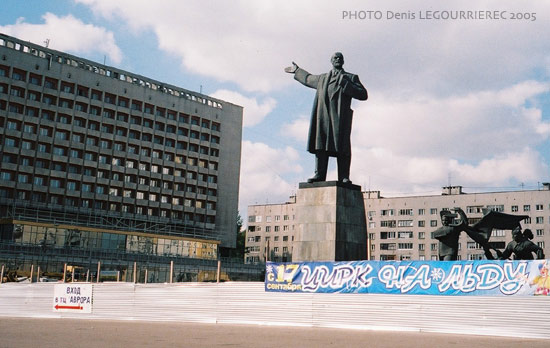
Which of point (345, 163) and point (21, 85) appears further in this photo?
point (21, 85)

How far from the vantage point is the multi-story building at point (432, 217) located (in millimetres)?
104375

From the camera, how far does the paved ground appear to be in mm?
14156

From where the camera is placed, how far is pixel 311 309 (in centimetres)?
2058

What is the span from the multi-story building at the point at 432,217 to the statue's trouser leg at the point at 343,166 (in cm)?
7840

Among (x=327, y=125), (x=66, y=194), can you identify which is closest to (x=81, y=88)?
(x=66, y=194)

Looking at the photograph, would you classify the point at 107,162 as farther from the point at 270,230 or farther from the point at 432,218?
the point at 432,218

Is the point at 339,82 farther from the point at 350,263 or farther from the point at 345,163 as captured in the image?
the point at 350,263

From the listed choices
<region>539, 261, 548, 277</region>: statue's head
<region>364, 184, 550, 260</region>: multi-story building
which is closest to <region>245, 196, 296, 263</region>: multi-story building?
<region>364, 184, 550, 260</region>: multi-story building

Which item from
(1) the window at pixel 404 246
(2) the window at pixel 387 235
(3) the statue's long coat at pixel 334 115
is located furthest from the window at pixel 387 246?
(3) the statue's long coat at pixel 334 115

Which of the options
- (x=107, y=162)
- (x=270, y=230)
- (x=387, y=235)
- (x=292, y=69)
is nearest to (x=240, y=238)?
(x=270, y=230)

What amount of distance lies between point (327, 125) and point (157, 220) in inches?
3021

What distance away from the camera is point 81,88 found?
9000 centimetres

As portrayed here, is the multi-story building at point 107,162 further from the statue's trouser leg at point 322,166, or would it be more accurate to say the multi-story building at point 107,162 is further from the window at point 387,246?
the statue's trouser leg at point 322,166

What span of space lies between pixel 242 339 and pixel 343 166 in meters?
8.74
